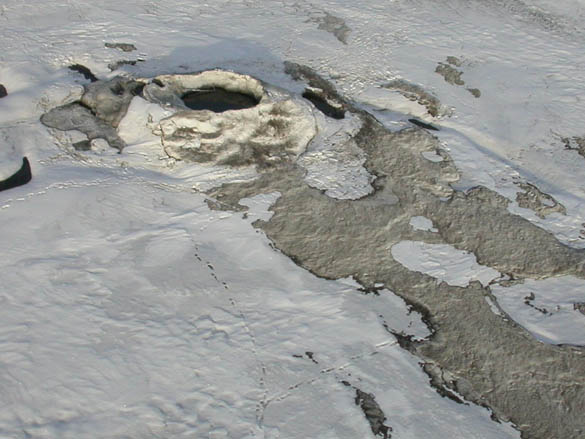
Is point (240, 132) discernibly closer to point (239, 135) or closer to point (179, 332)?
point (239, 135)

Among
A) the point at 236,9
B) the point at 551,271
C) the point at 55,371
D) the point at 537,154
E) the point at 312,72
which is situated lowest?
the point at 55,371

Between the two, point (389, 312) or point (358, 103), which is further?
point (358, 103)

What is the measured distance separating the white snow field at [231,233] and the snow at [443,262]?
0.6 inches

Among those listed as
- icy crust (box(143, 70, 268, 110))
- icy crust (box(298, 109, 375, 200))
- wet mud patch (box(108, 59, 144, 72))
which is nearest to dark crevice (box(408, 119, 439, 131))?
icy crust (box(298, 109, 375, 200))

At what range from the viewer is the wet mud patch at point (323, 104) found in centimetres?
603

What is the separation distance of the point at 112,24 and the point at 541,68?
4843 mm

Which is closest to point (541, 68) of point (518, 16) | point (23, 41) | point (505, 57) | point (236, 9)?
point (505, 57)

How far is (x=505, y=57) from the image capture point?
22.8 ft

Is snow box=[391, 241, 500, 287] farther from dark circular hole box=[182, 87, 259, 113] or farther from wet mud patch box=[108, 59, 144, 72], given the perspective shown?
wet mud patch box=[108, 59, 144, 72]

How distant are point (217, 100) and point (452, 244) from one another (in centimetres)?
272

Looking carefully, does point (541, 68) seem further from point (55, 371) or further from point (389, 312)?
point (55, 371)

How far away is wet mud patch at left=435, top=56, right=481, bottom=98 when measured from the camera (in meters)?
6.46

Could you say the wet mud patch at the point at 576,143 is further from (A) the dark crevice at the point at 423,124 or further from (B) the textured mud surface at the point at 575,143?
(A) the dark crevice at the point at 423,124

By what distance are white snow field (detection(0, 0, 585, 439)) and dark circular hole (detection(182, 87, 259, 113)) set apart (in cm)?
43
